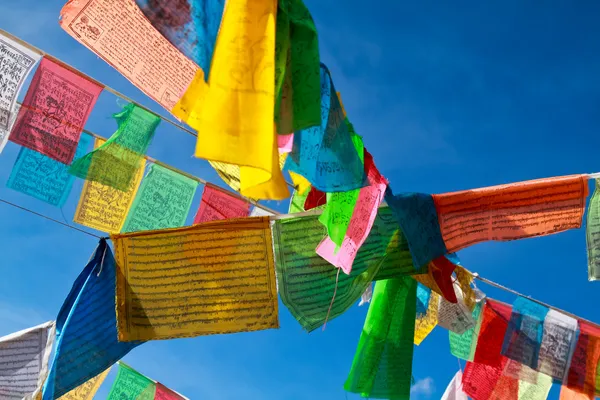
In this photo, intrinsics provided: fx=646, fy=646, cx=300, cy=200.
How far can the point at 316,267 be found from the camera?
3617 mm

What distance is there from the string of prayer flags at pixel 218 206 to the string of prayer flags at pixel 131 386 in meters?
1.48

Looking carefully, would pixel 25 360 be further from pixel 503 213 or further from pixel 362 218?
pixel 503 213

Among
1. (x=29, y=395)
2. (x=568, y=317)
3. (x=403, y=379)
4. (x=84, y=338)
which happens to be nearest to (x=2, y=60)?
(x=84, y=338)

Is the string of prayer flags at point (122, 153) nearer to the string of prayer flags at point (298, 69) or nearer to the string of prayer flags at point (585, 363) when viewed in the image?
the string of prayer flags at point (298, 69)

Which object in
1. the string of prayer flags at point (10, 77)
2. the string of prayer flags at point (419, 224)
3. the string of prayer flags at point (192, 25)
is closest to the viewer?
the string of prayer flags at point (192, 25)

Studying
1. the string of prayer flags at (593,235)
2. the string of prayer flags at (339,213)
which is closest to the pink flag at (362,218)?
the string of prayer flags at (339,213)

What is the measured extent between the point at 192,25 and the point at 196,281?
1.40 metres

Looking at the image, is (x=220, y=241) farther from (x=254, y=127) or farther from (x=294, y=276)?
(x=254, y=127)

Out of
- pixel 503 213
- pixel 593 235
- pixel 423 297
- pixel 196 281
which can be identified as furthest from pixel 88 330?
pixel 593 235

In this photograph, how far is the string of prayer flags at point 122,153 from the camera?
4.29 meters

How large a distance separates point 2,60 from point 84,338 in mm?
1762

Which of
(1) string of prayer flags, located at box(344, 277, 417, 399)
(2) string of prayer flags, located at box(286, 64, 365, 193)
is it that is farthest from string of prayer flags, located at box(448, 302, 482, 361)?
(2) string of prayer flags, located at box(286, 64, 365, 193)

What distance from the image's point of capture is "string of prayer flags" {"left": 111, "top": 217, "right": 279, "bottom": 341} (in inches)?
131

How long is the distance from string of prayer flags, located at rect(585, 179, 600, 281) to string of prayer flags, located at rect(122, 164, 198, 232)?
2842mm
